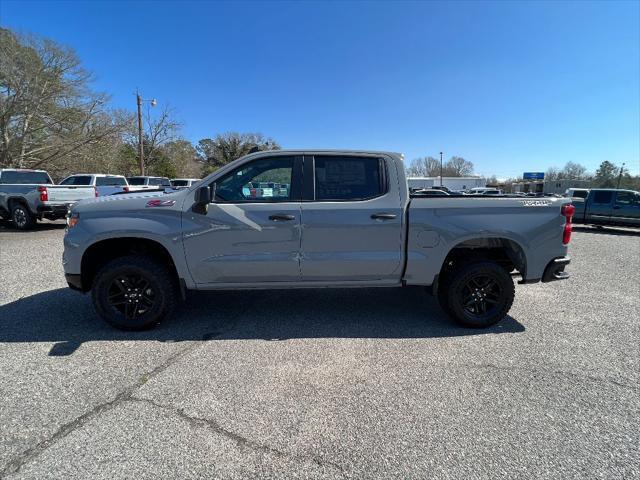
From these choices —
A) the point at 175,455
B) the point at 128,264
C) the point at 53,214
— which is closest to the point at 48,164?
the point at 53,214

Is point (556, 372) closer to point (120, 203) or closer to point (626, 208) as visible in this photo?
point (120, 203)

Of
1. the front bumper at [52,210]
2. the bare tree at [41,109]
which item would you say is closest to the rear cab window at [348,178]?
the front bumper at [52,210]

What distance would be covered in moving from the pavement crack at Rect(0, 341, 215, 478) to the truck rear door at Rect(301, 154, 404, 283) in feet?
5.40

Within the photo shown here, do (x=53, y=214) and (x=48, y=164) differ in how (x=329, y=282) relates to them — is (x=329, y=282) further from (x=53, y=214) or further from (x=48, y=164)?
(x=48, y=164)

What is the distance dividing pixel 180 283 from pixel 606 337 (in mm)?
4761

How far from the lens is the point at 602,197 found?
14.2 meters

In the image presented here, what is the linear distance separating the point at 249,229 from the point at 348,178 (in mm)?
1238

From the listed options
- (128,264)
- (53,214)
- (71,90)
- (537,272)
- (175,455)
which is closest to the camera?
(175,455)

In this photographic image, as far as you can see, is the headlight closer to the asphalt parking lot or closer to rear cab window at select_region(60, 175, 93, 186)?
the asphalt parking lot

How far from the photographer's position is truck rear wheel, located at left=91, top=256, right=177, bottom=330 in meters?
3.62

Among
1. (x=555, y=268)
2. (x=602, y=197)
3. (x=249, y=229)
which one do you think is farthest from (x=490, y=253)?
(x=602, y=197)

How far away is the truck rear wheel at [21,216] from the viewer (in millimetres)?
11047

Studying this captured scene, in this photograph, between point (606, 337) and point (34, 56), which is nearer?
point (606, 337)

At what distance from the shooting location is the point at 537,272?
12.6 ft
